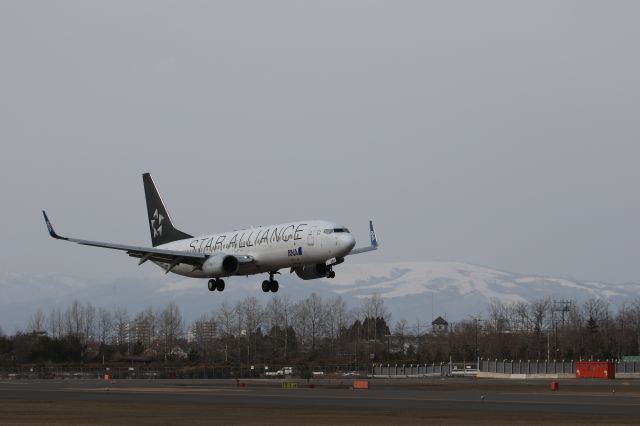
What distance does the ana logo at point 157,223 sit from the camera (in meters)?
108

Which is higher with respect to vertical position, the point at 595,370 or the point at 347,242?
the point at 347,242

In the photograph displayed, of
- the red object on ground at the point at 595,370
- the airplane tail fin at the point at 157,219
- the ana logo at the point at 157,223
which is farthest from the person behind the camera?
the red object on ground at the point at 595,370

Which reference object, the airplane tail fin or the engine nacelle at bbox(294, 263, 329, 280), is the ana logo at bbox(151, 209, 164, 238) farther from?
the engine nacelle at bbox(294, 263, 329, 280)

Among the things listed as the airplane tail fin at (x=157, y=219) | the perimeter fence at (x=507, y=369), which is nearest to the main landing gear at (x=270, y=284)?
the airplane tail fin at (x=157, y=219)

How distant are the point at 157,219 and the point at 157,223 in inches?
16.7

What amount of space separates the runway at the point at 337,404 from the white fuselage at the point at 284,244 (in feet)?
31.6

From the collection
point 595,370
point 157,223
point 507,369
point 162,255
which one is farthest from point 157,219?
point 595,370

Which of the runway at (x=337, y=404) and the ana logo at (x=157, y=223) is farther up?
the ana logo at (x=157, y=223)

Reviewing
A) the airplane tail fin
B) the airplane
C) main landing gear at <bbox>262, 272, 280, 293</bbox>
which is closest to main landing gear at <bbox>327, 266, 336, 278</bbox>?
the airplane

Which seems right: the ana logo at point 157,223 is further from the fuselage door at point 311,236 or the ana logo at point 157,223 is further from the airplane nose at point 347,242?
the airplane nose at point 347,242

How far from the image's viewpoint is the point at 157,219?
10869 cm

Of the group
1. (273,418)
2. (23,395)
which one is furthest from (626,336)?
(273,418)

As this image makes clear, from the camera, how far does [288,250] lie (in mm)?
85125

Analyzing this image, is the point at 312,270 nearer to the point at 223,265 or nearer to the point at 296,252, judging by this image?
the point at 296,252
